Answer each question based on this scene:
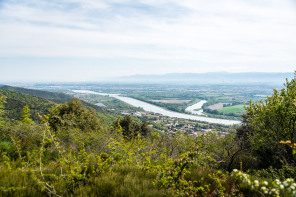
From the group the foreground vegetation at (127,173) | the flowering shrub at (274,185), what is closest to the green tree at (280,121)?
the foreground vegetation at (127,173)

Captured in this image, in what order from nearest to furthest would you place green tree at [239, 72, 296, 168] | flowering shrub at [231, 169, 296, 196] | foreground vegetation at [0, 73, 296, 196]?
1. flowering shrub at [231, 169, 296, 196]
2. foreground vegetation at [0, 73, 296, 196]
3. green tree at [239, 72, 296, 168]

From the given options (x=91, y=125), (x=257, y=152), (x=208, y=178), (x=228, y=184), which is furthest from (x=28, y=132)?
(x=257, y=152)

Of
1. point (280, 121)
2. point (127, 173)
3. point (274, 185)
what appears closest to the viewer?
point (274, 185)

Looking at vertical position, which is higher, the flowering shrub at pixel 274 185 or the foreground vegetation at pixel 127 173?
the flowering shrub at pixel 274 185

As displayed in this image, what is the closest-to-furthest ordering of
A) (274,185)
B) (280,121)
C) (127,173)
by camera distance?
(274,185) → (127,173) → (280,121)

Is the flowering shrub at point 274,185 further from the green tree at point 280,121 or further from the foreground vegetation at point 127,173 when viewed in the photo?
the green tree at point 280,121

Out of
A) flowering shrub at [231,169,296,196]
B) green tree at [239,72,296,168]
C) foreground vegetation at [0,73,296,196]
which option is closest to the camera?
flowering shrub at [231,169,296,196]

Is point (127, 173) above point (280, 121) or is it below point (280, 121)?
below

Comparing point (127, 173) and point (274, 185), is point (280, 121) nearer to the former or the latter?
point (274, 185)

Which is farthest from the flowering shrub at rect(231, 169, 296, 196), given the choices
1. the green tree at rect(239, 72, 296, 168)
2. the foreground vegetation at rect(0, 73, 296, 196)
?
the green tree at rect(239, 72, 296, 168)

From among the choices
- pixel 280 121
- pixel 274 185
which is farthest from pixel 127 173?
pixel 280 121

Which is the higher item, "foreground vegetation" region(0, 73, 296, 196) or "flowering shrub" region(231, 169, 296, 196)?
"flowering shrub" region(231, 169, 296, 196)

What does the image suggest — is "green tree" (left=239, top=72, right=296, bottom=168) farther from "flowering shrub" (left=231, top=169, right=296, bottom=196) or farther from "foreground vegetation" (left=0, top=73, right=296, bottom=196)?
"flowering shrub" (left=231, top=169, right=296, bottom=196)
